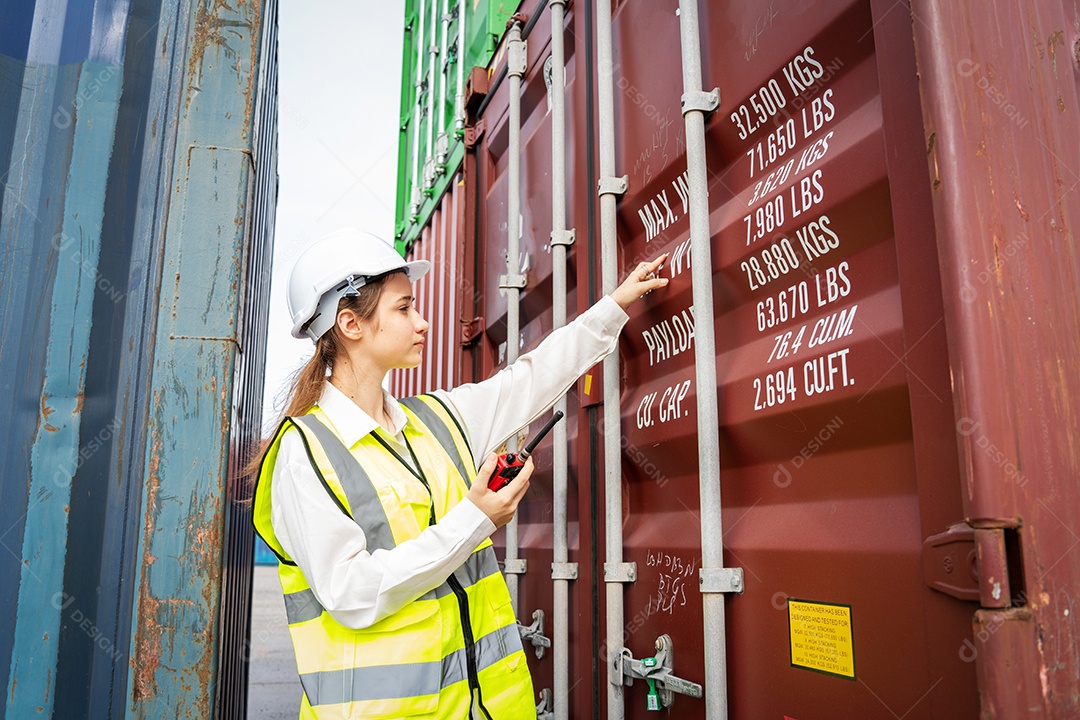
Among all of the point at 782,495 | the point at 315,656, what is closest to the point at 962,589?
the point at 782,495

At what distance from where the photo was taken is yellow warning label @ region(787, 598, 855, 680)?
4.63 feet

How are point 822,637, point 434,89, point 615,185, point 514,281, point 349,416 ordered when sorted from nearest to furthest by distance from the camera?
point 822,637 → point 349,416 → point 615,185 → point 514,281 → point 434,89

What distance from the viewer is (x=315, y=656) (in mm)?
1761

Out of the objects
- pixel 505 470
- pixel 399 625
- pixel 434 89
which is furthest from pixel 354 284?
pixel 434 89

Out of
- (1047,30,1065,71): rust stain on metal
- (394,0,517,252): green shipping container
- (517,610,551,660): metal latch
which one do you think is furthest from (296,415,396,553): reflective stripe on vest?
(394,0,517,252): green shipping container

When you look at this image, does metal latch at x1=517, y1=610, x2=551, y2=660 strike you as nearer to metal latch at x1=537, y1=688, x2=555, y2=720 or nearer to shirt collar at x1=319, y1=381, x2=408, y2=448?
metal latch at x1=537, y1=688, x2=555, y2=720

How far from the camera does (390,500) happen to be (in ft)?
5.99

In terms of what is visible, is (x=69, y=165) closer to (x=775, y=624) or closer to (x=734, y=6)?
(x=734, y=6)

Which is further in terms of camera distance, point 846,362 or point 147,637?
point 147,637

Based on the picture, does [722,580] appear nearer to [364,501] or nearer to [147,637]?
[364,501]

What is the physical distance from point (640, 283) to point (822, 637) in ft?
3.11

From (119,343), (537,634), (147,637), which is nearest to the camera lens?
(147,637)

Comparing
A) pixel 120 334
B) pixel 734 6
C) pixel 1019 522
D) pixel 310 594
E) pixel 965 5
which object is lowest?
pixel 310 594

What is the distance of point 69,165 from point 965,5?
171 cm
